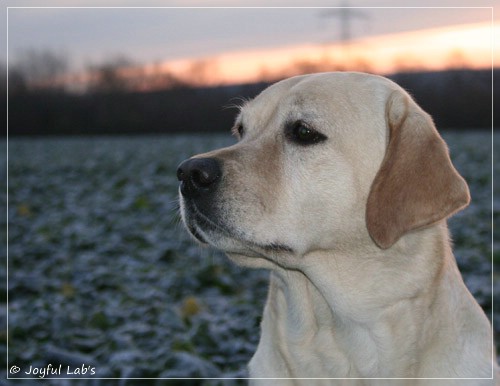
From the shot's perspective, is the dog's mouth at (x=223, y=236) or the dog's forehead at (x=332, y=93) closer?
the dog's mouth at (x=223, y=236)

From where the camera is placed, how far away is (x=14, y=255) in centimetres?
889

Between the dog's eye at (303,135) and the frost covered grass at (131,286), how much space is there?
2.59 feet

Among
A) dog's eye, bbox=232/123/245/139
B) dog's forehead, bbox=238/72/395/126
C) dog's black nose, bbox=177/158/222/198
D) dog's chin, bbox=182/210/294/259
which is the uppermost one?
dog's forehead, bbox=238/72/395/126

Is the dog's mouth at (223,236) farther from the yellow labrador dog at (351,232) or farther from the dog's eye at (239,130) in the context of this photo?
the dog's eye at (239,130)

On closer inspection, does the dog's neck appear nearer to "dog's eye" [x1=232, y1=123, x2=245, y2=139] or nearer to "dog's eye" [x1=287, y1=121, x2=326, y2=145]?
"dog's eye" [x1=287, y1=121, x2=326, y2=145]

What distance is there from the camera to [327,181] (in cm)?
360

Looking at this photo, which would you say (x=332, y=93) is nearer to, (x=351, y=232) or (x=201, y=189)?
(x=351, y=232)

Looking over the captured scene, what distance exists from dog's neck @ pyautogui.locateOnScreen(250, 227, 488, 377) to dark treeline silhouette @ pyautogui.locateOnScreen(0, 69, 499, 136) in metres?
14.6

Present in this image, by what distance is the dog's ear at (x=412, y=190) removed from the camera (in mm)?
3363

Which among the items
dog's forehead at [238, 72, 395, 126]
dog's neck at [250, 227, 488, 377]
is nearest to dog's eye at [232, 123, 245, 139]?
dog's forehead at [238, 72, 395, 126]

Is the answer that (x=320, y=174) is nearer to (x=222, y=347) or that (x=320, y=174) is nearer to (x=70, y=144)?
(x=222, y=347)

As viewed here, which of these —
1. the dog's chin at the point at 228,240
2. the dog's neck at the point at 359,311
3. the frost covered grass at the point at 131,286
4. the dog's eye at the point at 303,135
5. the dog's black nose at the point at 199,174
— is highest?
the dog's eye at the point at 303,135

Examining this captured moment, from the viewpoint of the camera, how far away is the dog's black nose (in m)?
3.50

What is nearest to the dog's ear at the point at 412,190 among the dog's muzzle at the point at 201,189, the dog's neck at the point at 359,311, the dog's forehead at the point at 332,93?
the dog's neck at the point at 359,311
